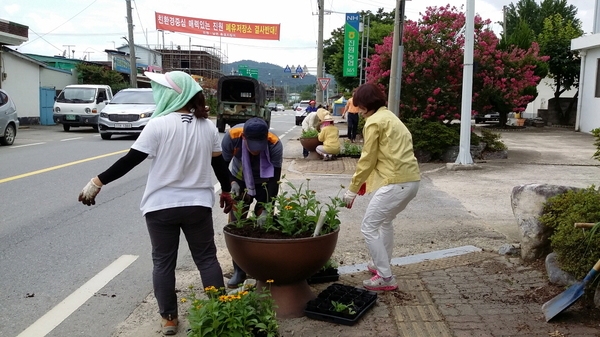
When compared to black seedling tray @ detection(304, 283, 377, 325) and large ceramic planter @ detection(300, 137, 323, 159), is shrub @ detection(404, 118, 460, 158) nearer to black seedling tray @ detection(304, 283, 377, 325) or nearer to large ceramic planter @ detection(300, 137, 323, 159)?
large ceramic planter @ detection(300, 137, 323, 159)

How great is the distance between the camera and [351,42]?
108ft

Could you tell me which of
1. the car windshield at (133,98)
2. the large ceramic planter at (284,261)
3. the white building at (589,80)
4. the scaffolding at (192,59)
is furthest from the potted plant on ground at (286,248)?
the scaffolding at (192,59)

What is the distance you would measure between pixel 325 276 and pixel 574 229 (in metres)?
1.96

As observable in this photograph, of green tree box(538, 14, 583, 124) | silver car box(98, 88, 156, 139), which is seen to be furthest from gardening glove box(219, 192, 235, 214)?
green tree box(538, 14, 583, 124)

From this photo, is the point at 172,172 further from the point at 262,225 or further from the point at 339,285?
the point at 339,285

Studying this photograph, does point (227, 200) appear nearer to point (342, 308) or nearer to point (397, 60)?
point (342, 308)

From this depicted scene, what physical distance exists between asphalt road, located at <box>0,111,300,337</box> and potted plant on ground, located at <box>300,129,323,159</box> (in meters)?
4.67

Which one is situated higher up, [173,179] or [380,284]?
[173,179]

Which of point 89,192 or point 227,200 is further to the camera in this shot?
point 227,200

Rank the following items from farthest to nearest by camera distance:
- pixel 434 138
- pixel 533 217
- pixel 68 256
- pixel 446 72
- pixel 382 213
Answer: pixel 446 72, pixel 434 138, pixel 68 256, pixel 533 217, pixel 382 213

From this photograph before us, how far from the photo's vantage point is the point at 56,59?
3438cm

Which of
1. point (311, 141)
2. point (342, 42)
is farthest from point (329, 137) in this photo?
point (342, 42)

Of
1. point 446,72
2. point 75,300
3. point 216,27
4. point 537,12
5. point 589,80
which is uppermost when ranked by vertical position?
point 537,12

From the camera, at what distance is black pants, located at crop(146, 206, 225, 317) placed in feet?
12.0
